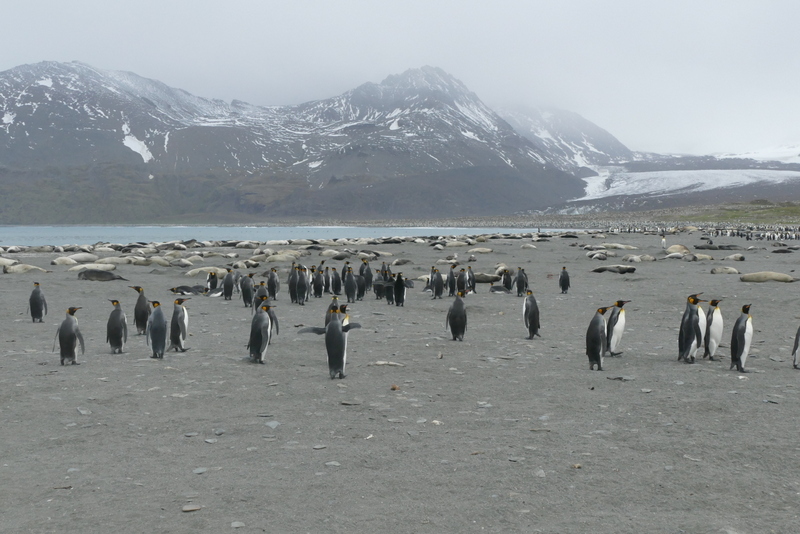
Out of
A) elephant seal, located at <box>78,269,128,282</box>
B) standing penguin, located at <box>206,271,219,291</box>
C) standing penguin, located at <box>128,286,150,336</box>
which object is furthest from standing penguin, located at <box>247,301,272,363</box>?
elephant seal, located at <box>78,269,128,282</box>

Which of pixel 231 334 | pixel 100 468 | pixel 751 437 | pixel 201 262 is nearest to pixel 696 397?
pixel 751 437

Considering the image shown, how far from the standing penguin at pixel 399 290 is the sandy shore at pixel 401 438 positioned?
459 centimetres

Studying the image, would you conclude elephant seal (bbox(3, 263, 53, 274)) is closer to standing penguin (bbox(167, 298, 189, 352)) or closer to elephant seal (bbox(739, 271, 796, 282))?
standing penguin (bbox(167, 298, 189, 352))

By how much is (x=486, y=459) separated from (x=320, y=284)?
13.5 meters

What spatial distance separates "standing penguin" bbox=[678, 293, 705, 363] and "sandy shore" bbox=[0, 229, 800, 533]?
0.76 feet

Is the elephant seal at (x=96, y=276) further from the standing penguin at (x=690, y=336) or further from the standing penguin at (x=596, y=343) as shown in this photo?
the standing penguin at (x=690, y=336)

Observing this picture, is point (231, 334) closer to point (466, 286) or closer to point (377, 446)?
point (377, 446)

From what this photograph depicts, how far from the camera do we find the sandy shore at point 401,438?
4566mm

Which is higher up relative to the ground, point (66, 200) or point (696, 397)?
point (66, 200)

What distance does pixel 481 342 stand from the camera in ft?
37.4

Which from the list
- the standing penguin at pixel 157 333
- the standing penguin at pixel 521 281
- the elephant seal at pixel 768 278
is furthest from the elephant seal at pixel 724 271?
the standing penguin at pixel 157 333

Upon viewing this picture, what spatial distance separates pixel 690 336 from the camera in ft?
30.7

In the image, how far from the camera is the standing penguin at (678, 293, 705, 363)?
9312 mm

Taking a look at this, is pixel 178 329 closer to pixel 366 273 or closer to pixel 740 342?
pixel 740 342
